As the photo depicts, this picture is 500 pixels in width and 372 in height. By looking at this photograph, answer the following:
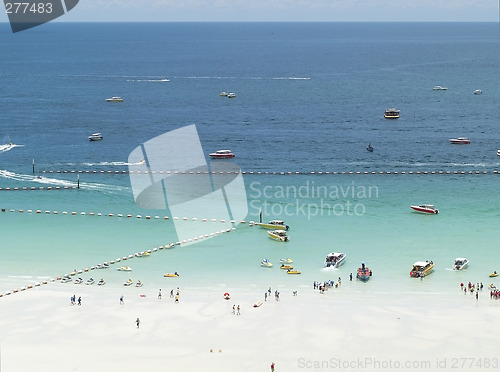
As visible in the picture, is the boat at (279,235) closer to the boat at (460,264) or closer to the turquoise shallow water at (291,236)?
the turquoise shallow water at (291,236)

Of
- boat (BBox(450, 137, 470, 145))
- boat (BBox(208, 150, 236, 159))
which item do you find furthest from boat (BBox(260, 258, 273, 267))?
boat (BBox(450, 137, 470, 145))

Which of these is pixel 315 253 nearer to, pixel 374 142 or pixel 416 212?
pixel 416 212

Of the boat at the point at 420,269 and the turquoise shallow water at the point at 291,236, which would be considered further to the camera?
the turquoise shallow water at the point at 291,236

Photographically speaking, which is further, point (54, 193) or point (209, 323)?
point (54, 193)

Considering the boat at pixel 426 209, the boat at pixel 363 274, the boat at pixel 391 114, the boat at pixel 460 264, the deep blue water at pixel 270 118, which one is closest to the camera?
the boat at pixel 363 274

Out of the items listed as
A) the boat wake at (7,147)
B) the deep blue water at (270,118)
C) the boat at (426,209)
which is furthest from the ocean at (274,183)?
the boat at (426,209)

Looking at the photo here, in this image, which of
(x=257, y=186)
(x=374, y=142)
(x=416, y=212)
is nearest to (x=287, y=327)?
(x=416, y=212)
